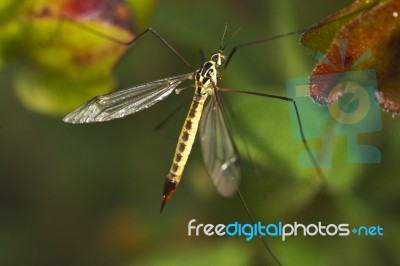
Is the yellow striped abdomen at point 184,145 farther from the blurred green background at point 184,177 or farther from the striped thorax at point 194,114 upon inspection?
the blurred green background at point 184,177

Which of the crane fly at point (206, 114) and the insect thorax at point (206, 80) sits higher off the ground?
the insect thorax at point (206, 80)

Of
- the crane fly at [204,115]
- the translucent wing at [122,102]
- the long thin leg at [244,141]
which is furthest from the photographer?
the long thin leg at [244,141]

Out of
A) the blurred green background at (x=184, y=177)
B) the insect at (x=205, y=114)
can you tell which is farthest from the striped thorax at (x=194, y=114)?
the blurred green background at (x=184, y=177)

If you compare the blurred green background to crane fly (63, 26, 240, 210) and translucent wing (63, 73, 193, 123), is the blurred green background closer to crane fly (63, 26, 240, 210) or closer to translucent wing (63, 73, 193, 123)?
crane fly (63, 26, 240, 210)

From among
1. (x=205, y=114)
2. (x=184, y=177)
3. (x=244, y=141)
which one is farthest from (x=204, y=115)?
(x=184, y=177)

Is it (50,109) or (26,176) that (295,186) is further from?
(26,176)
